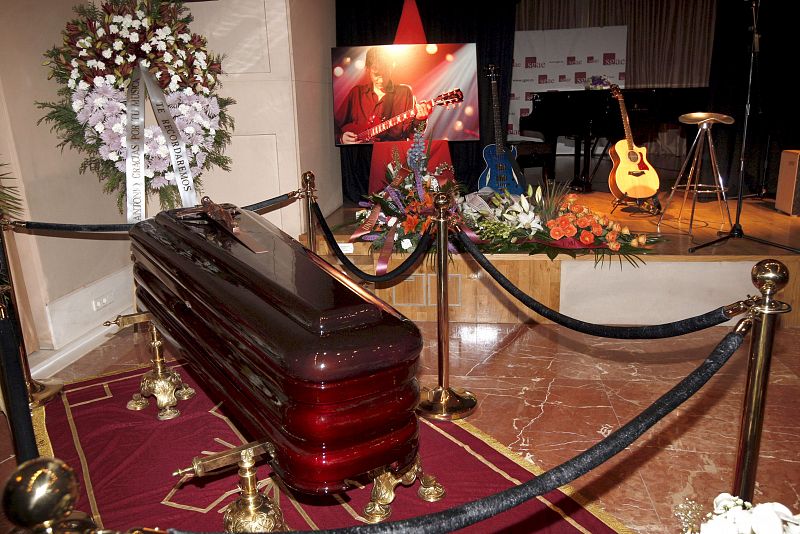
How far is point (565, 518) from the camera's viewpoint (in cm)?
244

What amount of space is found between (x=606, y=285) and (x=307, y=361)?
3.16 m

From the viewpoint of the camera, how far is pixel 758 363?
177 centimetres

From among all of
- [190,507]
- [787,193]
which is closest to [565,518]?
[190,507]

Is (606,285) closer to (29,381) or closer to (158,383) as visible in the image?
(158,383)

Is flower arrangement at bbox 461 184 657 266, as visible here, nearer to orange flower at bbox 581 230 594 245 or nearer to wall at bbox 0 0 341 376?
orange flower at bbox 581 230 594 245

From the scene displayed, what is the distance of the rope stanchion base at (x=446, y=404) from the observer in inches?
128

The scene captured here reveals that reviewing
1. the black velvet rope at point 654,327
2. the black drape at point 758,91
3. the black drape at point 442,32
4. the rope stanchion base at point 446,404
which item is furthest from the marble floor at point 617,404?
the black drape at point 758,91

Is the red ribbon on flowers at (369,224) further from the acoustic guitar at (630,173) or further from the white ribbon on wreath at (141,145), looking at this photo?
the acoustic guitar at (630,173)

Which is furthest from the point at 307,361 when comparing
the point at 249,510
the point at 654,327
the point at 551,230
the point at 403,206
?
the point at 403,206

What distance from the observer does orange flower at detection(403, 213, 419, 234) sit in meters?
4.63

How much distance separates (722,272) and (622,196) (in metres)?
2.17

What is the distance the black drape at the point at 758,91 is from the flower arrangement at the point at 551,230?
3349 mm

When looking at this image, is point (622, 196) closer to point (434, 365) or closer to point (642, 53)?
point (434, 365)

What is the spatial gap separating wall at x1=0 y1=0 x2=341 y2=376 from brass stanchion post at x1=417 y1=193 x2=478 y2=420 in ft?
7.91
